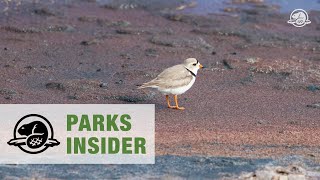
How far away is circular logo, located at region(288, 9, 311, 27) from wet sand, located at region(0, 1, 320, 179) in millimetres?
198

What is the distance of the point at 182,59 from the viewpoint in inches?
610

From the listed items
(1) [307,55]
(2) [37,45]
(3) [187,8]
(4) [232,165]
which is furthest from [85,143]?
(3) [187,8]

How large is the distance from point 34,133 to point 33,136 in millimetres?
99

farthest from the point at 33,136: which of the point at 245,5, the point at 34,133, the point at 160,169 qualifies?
the point at 245,5

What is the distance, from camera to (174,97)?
40.5 ft

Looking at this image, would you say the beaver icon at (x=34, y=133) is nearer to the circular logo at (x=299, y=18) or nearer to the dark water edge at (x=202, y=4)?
the dark water edge at (x=202, y=4)

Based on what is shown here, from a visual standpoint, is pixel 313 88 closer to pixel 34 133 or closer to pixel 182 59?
pixel 182 59

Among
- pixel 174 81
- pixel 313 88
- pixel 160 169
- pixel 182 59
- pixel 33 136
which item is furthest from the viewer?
pixel 182 59

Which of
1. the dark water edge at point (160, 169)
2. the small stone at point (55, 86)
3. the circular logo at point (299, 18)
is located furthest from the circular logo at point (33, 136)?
the circular logo at point (299, 18)

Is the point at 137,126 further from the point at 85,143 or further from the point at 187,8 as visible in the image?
the point at 187,8

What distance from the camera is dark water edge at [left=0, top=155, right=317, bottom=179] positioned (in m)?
8.19

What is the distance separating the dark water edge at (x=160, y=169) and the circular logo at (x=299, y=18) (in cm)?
1030

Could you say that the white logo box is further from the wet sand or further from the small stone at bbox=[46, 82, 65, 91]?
the small stone at bbox=[46, 82, 65, 91]

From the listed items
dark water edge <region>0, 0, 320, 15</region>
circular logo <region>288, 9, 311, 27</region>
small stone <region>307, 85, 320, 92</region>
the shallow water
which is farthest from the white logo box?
the shallow water
